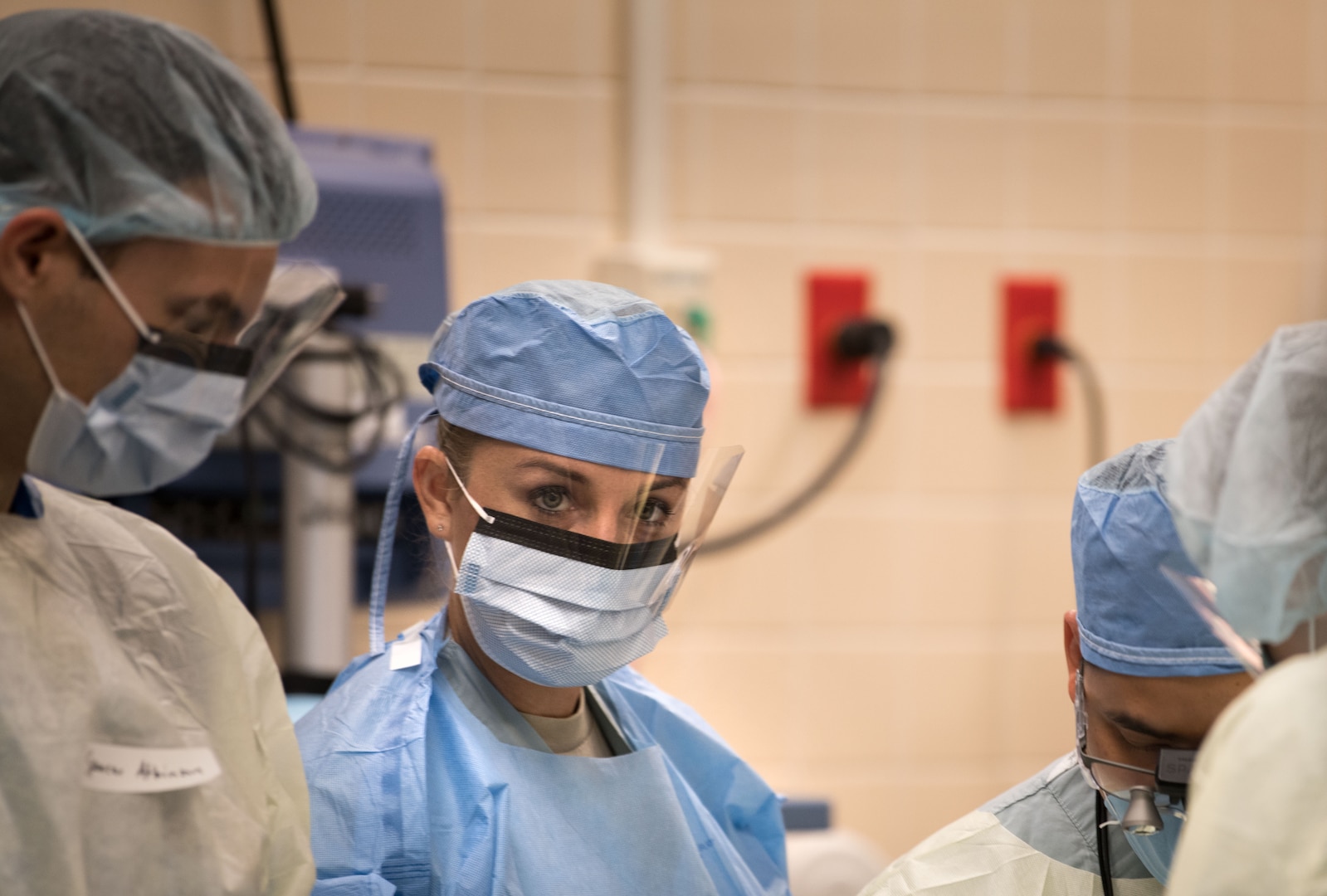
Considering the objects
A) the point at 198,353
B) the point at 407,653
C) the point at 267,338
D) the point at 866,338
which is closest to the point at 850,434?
the point at 866,338

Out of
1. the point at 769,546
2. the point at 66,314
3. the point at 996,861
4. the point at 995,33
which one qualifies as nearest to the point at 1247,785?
the point at 996,861

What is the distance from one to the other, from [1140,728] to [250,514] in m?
1.23

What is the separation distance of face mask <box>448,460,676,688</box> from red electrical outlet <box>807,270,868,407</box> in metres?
1.11

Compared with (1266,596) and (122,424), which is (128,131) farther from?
(1266,596)

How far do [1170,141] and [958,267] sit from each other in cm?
48

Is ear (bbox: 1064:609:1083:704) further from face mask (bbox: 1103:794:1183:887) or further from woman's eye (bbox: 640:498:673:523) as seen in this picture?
woman's eye (bbox: 640:498:673:523)

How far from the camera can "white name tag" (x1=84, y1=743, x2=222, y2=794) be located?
2.97 ft

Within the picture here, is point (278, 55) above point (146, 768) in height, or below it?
above

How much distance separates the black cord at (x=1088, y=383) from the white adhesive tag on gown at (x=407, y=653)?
4.70ft

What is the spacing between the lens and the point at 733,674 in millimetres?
2227

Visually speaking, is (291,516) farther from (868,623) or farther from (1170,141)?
(1170,141)

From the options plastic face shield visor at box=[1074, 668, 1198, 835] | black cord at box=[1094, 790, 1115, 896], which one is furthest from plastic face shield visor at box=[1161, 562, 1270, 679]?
black cord at box=[1094, 790, 1115, 896]

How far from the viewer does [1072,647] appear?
1.16 m

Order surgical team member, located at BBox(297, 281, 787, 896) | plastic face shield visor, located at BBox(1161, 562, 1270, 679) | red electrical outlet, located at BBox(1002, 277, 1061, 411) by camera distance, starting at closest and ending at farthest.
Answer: plastic face shield visor, located at BBox(1161, 562, 1270, 679), surgical team member, located at BBox(297, 281, 787, 896), red electrical outlet, located at BBox(1002, 277, 1061, 411)
